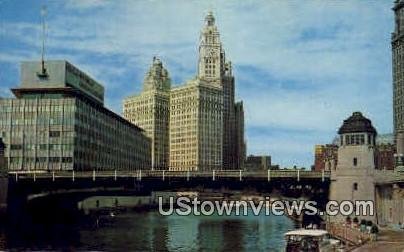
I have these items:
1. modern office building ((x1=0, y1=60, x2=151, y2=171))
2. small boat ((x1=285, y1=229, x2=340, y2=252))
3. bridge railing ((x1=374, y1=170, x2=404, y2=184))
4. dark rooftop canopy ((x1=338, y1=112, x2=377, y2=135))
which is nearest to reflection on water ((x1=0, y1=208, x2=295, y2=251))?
bridge railing ((x1=374, y1=170, x2=404, y2=184))

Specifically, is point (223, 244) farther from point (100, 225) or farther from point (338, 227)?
point (100, 225)

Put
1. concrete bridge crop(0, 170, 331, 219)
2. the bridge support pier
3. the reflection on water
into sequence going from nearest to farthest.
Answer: the reflection on water < concrete bridge crop(0, 170, 331, 219) < the bridge support pier

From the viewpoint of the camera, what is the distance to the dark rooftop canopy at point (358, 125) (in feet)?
316

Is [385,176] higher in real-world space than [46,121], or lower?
lower

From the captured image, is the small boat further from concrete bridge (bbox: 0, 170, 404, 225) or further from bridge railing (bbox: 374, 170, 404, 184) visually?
bridge railing (bbox: 374, 170, 404, 184)

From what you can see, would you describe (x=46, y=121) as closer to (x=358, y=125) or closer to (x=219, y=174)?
(x=219, y=174)

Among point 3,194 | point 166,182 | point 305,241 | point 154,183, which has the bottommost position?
point 305,241

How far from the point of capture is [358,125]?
3809 inches

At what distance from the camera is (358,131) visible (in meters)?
96.8

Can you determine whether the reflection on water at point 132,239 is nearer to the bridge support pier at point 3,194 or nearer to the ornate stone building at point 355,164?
the bridge support pier at point 3,194

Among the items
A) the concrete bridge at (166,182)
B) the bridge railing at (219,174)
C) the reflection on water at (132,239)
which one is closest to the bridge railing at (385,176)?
the concrete bridge at (166,182)

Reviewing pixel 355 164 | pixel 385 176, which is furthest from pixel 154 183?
pixel 385 176

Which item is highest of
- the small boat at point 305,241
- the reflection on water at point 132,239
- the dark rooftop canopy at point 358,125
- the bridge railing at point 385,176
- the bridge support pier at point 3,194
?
the dark rooftop canopy at point 358,125

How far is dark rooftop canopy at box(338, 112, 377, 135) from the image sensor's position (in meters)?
96.4
